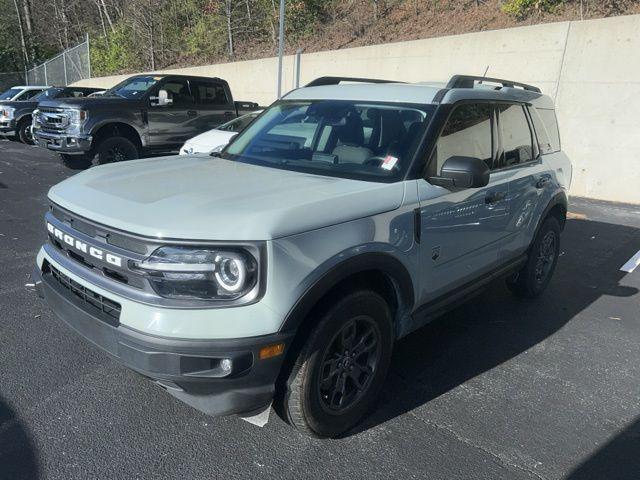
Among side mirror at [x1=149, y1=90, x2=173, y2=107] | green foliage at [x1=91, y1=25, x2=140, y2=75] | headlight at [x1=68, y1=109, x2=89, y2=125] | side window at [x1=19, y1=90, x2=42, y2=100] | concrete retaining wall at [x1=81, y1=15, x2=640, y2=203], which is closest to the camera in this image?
concrete retaining wall at [x1=81, y1=15, x2=640, y2=203]

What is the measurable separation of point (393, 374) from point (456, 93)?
1.91m

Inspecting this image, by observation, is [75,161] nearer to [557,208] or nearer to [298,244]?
[557,208]

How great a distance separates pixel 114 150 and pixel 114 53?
73.5 ft

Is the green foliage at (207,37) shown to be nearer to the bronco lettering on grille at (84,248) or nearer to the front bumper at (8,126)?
the front bumper at (8,126)

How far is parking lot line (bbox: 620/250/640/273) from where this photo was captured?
590 cm

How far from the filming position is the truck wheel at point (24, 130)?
14273 mm

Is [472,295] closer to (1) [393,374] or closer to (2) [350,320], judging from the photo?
(1) [393,374]

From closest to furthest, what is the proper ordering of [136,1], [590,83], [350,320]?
[350,320], [590,83], [136,1]

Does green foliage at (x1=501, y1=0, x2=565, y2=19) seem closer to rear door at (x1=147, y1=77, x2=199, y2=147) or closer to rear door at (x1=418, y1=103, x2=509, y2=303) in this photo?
rear door at (x1=147, y1=77, x2=199, y2=147)

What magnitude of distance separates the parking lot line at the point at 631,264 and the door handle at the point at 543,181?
84.5 inches

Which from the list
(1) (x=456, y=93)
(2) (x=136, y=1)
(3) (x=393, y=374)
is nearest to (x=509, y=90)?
(1) (x=456, y=93)

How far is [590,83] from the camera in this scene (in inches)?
367

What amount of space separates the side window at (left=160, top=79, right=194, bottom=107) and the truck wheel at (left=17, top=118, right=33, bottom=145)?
639 centimetres

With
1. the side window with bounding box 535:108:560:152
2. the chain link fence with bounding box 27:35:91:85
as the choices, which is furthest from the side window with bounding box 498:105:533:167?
the chain link fence with bounding box 27:35:91:85
